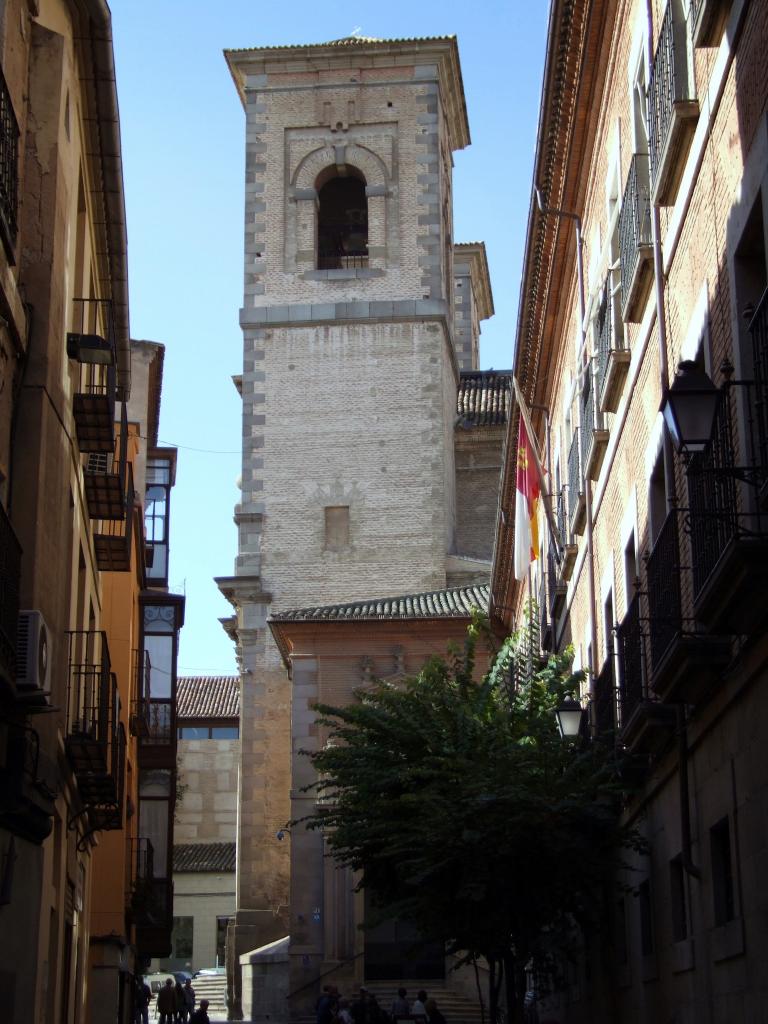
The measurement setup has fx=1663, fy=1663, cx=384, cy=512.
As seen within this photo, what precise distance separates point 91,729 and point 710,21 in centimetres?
1038

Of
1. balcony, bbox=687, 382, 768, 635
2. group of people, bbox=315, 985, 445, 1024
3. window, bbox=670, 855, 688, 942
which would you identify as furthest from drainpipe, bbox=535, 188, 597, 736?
group of people, bbox=315, 985, 445, 1024

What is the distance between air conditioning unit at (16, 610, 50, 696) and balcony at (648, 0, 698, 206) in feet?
18.6

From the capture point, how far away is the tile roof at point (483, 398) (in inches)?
1902

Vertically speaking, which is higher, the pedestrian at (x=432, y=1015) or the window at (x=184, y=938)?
the window at (x=184, y=938)

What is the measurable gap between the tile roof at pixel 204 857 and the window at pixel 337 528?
23811mm

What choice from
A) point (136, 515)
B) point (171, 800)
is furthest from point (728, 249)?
point (171, 800)

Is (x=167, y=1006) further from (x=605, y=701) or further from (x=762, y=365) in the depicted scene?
(x=762, y=365)

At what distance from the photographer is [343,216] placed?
5000 centimetres

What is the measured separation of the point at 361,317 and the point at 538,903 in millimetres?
31953

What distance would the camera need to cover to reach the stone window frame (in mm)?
47312

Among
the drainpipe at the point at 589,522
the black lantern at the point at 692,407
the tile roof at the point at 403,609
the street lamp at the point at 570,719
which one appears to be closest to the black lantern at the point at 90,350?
the street lamp at the point at 570,719

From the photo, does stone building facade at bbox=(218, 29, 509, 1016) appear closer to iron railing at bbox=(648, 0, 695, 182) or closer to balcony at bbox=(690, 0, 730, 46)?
iron railing at bbox=(648, 0, 695, 182)

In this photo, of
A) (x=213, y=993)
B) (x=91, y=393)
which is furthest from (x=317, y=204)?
(x=91, y=393)

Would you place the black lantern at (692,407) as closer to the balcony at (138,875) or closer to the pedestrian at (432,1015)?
the pedestrian at (432,1015)
